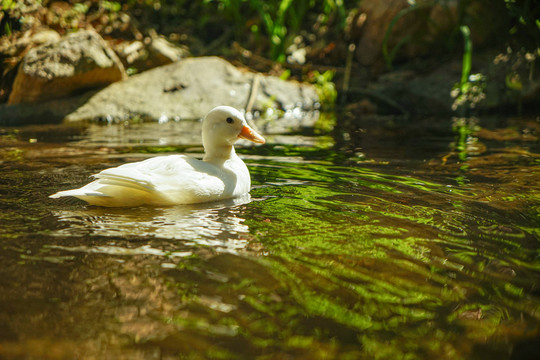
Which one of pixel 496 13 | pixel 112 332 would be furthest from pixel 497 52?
pixel 112 332

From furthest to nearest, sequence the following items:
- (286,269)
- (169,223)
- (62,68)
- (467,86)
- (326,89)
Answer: (326,89)
(467,86)
(62,68)
(169,223)
(286,269)

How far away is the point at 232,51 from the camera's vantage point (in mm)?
10273

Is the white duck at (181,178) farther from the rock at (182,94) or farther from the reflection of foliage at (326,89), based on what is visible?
the reflection of foliage at (326,89)

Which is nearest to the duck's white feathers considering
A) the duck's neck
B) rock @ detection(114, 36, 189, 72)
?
the duck's neck

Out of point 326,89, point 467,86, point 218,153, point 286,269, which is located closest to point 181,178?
point 218,153

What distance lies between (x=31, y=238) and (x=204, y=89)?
5459 millimetres

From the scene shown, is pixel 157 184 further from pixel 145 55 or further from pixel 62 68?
pixel 145 55

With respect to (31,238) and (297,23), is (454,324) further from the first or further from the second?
(297,23)

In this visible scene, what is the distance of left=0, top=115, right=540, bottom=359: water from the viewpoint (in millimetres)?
1777

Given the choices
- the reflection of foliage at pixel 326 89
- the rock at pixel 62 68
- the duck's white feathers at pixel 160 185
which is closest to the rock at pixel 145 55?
the rock at pixel 62 68

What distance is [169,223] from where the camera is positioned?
2936 mm

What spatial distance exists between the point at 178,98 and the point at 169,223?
16.8 feet

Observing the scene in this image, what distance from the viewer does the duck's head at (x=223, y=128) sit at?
A: 12.5ft

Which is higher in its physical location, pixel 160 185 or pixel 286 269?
pixel 160 185
